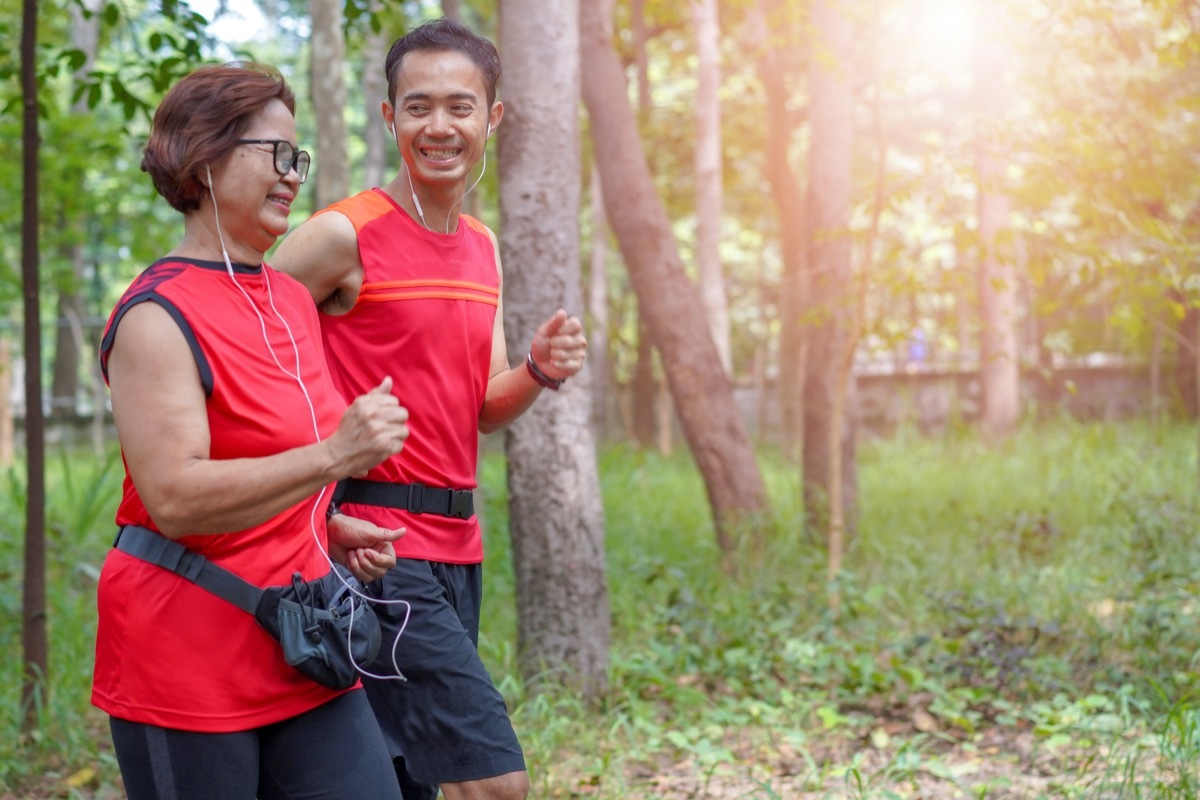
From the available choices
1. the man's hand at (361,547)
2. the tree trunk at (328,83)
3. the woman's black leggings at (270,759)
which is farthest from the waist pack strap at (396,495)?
the tree trunk at (328,83)

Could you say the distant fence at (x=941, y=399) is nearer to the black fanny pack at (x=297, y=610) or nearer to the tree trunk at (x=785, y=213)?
the tree trunk at (x=785, y=213)

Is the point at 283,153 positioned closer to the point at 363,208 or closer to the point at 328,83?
the point at 363,208

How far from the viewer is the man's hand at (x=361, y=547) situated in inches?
96.6

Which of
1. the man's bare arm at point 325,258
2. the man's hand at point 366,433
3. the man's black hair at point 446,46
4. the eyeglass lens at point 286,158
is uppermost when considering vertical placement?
the man's black hair at point 446,46

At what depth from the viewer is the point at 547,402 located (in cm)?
517

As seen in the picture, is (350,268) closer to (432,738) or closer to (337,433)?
(337,433)

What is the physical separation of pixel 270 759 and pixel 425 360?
3.07 ft

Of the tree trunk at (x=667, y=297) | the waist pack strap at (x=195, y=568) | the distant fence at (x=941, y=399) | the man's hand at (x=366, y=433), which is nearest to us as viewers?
the man's hand at (x=366, y=433)

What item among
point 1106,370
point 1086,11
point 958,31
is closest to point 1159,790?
point 1086,11

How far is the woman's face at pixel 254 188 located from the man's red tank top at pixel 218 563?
0.25 feet

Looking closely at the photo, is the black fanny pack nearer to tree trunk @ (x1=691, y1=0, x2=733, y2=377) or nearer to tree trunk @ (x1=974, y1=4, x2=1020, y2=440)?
tree trunk @ (x1=691, y1=0, x2=733, y2=377)

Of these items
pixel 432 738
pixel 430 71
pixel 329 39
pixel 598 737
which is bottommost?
pixel 598 737

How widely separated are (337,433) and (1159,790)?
2947 mm

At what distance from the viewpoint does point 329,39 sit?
9.28 m
